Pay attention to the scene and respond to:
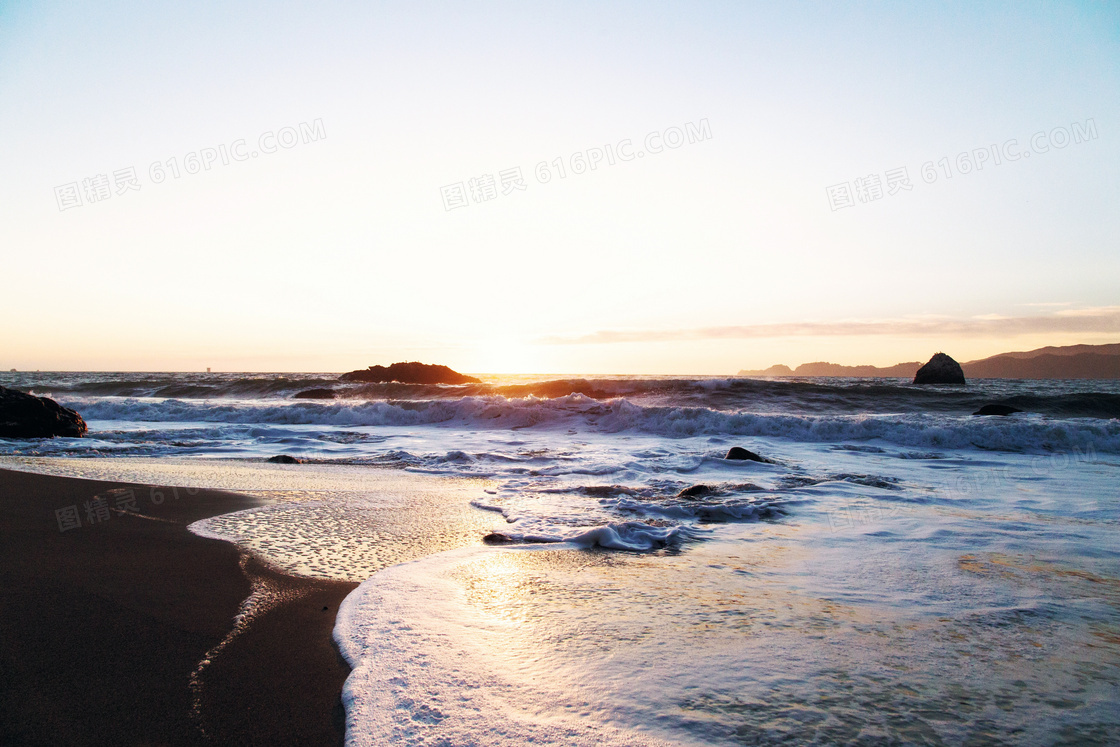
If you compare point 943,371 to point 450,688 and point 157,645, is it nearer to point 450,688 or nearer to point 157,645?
point 450,688

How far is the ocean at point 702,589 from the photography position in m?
2.03

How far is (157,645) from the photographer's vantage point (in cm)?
248

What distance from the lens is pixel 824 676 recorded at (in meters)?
2.29

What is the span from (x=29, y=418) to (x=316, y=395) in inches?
585

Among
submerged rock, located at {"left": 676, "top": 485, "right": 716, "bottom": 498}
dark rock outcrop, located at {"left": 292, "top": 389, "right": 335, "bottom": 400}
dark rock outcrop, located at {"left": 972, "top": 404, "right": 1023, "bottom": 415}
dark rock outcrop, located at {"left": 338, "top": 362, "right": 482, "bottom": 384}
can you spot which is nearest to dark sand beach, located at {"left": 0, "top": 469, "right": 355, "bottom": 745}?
submerged rock, located at {"left": 676, "top": 485, "right": 716, "bottom": 498}

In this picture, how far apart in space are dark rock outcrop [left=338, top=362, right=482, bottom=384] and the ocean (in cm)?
2396

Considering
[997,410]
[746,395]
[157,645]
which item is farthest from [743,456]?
[746,395]

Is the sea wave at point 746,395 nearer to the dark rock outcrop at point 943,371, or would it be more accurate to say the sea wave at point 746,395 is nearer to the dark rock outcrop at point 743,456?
the dark rock outcrop at point 943,371

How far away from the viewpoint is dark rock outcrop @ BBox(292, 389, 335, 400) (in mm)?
26595

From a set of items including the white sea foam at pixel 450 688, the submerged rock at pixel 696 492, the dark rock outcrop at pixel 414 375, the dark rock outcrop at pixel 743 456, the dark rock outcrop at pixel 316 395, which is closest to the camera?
the white sea foam at pixel 450 688

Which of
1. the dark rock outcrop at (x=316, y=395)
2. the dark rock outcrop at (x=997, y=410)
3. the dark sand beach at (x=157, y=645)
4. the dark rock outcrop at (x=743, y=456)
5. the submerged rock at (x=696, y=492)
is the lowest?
the dark rock outcrop at (x=997, y=410)

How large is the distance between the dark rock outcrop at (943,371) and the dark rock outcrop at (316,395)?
33742 millimetres

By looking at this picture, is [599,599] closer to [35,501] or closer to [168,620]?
[168,620]

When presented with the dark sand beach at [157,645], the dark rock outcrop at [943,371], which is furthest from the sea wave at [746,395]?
the dark sand beach at [157,645]
